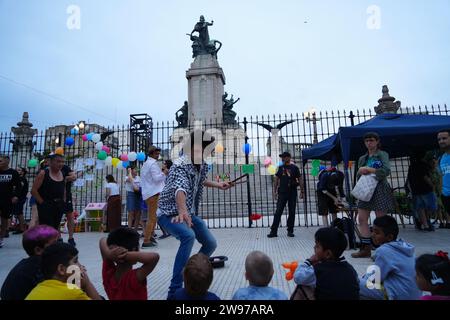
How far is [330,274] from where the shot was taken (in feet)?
6.41

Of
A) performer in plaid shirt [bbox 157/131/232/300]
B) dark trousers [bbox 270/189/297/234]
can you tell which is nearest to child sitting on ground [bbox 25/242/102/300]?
performer in plaid shirt [bbox 157/131/232/300]

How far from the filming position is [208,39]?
24.7 metres

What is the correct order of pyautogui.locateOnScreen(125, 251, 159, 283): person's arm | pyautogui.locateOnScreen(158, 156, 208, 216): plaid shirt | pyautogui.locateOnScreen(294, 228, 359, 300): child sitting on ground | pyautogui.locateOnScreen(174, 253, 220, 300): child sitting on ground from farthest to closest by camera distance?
pyautogui.locateOnScreen(158, 156, 208, 216): plaid shirt
pyautogui.locateOnScreen(125, 251, 159, 283): person's arm
pyautogui.locateOnScreen(294, 228, 359, 300): child sitting on ground
pyautogui.locateOnScreen(174, 253, 220, 300): child sitting on ground

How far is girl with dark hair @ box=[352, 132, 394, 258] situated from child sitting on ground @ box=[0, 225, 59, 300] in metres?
4.06

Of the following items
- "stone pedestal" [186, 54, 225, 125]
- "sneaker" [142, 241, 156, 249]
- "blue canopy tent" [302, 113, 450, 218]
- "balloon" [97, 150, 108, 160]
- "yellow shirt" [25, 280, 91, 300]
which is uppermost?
"stone pedestal" [186, 54, 225, 125]

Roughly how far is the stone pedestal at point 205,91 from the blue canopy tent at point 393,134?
14.3m

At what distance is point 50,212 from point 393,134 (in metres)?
6.01

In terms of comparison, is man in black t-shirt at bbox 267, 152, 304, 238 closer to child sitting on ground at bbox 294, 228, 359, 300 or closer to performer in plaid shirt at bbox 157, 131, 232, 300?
performer in plaid shirt at bbox 157, 131, 232, 300

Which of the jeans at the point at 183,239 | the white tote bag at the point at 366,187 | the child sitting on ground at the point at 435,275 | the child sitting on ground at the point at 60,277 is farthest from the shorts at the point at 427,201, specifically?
the child sitting on ground at the point at 60,277

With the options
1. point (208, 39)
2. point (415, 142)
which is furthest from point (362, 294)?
point (208, 39)

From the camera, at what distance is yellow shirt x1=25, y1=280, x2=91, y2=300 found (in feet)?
5.35

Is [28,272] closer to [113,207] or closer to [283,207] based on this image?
[283,207]

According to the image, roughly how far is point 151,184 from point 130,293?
13.4 ft
